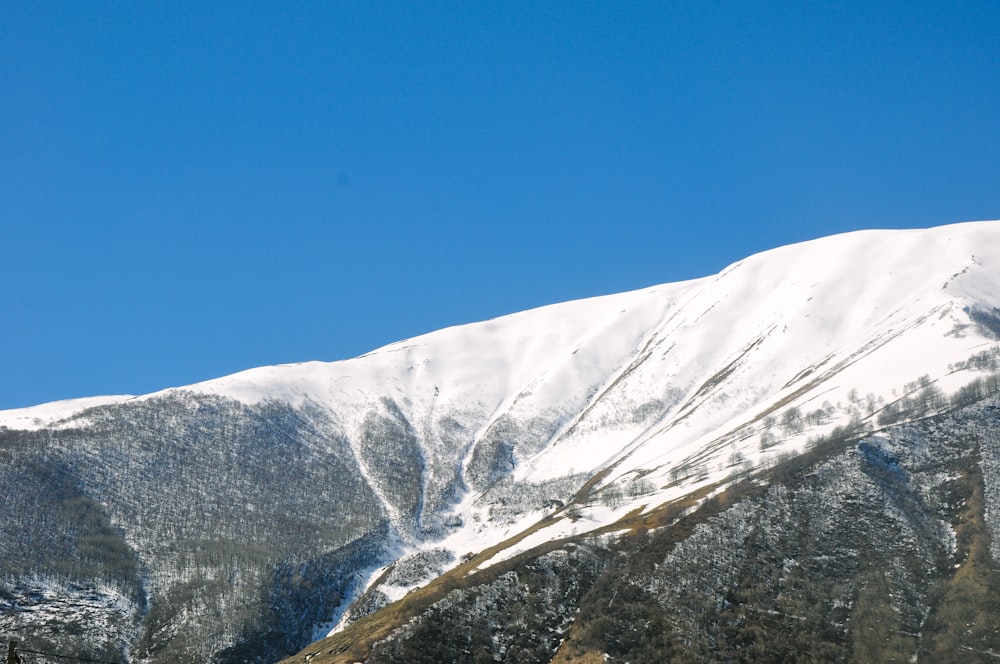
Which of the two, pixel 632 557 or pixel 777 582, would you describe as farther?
pixel 632 557

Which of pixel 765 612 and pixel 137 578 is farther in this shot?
pixel 137 578

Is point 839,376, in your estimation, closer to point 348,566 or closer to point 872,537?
point 872,537

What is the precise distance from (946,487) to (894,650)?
118ft

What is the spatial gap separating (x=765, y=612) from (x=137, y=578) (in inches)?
4583

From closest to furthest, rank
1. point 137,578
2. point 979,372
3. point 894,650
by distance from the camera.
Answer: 1. point 894,650
2. point 979,372
3. point 137,578

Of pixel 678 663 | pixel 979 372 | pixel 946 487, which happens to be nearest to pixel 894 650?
pixel 678 663

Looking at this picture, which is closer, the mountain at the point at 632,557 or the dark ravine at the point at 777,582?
the dark ravine at the point at 777,582

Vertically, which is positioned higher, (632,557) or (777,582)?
(632,557)

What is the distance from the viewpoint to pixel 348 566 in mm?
187875

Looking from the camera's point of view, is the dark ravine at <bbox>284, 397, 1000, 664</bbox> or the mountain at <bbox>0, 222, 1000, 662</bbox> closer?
the dark ravine at <bbox>284, 397, 1000, 664</bbox>

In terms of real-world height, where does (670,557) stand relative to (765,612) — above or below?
above

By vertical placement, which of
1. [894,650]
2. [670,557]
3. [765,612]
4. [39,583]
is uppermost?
[39,583]

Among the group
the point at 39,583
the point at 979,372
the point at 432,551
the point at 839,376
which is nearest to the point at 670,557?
the point at 979,372

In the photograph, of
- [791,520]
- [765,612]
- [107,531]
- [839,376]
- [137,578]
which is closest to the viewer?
[765,612]
